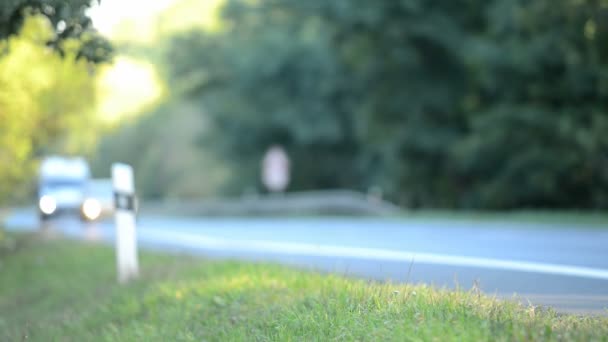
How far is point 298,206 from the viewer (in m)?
38.9

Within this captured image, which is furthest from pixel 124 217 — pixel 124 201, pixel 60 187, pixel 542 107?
pixel 60 187

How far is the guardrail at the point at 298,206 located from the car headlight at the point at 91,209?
278 inches

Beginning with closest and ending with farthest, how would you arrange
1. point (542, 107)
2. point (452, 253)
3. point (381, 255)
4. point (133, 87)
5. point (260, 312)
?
point (260, 312) < point (452, 253) < point (381, 255) < point (542, 107) < point (133, 87)

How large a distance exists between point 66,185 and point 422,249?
2698 centimetres

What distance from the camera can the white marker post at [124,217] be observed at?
12.3m

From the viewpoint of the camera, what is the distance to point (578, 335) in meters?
5.43

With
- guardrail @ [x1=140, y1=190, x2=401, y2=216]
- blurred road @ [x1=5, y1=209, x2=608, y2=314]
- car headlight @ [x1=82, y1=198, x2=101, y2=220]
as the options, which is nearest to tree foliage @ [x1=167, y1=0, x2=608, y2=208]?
guardrail @ [x1=140, y1=190, x2=401, y2=216]

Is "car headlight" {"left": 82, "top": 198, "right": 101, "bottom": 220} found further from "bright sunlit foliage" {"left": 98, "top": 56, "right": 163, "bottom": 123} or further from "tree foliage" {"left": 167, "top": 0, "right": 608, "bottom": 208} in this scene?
"bright sunlit foliage" {"left": 98, "top": 56, "right": 163, "bottom": 123}

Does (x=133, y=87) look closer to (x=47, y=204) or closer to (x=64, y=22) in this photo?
(x=47, y=204)

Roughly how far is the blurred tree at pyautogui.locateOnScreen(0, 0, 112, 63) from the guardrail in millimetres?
22185

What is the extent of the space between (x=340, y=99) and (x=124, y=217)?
123 ft

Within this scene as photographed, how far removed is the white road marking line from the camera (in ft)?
34.9

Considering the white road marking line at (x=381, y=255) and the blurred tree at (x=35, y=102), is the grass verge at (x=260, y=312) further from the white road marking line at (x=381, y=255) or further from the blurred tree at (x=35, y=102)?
the blurred tree at (x=35, y=102)

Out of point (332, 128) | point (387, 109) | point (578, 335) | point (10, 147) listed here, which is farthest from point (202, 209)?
point (578, 335)
